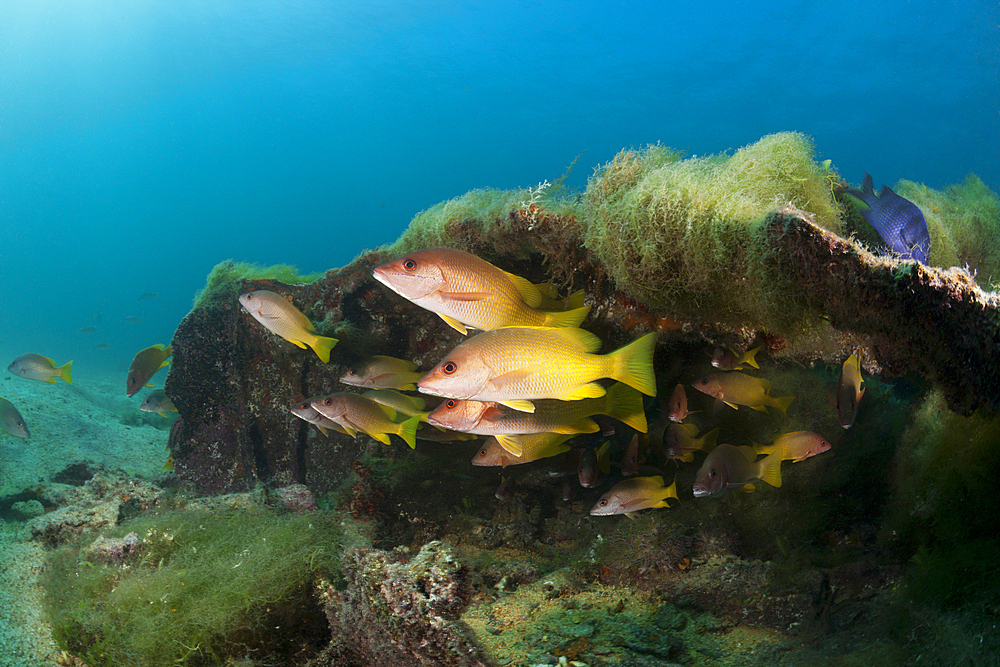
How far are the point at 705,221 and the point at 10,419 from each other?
9.87 meters

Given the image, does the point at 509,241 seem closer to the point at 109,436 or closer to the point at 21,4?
the point at 109,436

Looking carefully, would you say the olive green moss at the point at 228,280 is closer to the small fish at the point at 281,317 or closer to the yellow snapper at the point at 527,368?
the small fish at the point at 281,317

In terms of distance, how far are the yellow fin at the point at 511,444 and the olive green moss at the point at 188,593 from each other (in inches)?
69.5

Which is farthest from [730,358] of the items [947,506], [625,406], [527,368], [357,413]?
[357,413]

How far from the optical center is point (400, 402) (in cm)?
392

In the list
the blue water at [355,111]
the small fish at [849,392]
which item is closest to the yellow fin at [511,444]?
the small fish at [849,392]

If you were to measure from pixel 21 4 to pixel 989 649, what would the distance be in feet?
453

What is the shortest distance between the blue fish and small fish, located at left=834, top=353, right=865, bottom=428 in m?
0.83

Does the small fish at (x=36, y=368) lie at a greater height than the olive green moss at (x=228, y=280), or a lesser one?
lesser

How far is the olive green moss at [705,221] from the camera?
9.01ft

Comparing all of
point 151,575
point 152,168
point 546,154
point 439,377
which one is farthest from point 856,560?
point 152,168

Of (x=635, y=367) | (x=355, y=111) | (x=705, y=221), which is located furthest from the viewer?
(x=355, y=111)

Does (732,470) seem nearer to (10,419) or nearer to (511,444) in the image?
(511,444)

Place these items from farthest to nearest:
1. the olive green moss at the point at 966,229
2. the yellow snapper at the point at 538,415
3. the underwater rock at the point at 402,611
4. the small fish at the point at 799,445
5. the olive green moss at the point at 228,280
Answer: the olive green moss at the point at 228,280 → the olive green moss at the point at 966,229 → the small fish at the point at 799,445 → the yellow snapper at the point at 538,415 → the underwater rock at the point at 402,611
